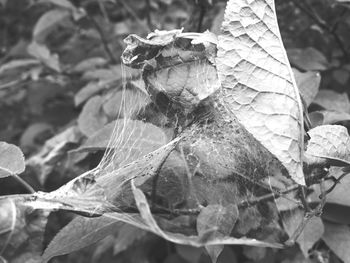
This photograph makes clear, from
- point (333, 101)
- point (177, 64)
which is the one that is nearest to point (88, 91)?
point (177, 64)

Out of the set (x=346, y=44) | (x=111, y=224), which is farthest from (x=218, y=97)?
(x=346, y=44)

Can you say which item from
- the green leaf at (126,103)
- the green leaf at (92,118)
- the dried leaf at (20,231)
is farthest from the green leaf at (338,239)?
the green leaf at (92,118)

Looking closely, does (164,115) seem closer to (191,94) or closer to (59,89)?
(191,94)

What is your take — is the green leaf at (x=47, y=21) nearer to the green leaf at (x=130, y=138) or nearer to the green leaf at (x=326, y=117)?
the green leaf at (x=130, y=138)

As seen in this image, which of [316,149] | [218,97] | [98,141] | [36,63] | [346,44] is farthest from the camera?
Answer: [36,63]

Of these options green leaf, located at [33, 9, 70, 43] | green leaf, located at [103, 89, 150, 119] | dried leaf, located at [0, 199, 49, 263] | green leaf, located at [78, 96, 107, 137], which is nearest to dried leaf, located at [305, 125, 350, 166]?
green leaf, located at [103, 89, 150, 119]

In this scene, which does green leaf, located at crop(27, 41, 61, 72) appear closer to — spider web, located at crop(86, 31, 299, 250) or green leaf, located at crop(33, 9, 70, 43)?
green leaf, located at crop(33, 9, 70, 43)

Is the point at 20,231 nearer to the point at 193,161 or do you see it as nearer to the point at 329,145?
the point at 193,161
